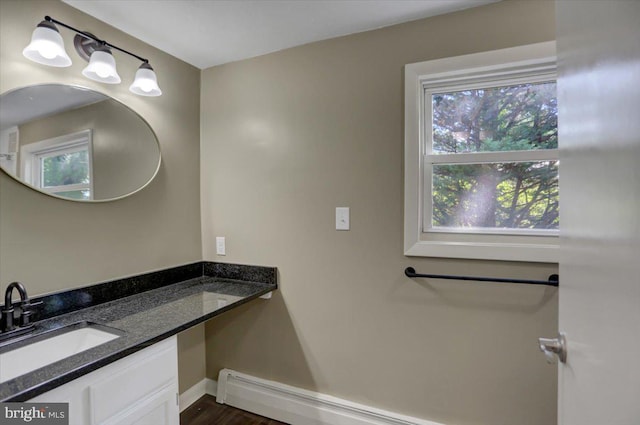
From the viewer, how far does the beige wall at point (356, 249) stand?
1480mm

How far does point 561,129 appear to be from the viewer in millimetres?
884

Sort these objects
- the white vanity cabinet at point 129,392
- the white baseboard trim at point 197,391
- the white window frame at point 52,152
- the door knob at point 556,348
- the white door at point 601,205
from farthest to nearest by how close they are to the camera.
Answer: the white baseboard trim at point 197,391
the white window frame at point 52,152
the white vanity cabinet at point 129,392
the door knob at point 556,348
the white door at point 601,205

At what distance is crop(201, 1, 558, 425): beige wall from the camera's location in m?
1.48

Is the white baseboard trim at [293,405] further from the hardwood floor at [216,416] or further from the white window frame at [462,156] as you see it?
the white window frame at [462,156]

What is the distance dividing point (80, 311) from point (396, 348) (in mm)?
1548

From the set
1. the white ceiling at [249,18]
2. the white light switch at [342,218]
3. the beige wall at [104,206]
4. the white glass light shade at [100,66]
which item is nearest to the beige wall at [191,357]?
the beige wall at [104,206]

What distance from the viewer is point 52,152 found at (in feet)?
4.60

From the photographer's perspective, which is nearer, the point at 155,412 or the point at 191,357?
the point at 155,412

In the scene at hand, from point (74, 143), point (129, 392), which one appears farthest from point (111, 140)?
point (129, 392)

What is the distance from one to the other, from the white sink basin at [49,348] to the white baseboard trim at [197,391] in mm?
952

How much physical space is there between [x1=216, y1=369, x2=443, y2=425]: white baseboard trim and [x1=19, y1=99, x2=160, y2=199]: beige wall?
4.44ft

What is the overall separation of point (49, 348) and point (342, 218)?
4.52 ft

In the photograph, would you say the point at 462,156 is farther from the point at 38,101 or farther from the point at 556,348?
the point at 38,101

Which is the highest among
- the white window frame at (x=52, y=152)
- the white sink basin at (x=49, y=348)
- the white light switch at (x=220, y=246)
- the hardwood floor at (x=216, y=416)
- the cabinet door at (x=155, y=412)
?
the white window frame at (x=52, y=152)
